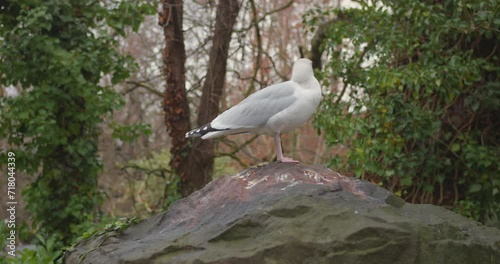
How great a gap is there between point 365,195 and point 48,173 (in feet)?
14.7

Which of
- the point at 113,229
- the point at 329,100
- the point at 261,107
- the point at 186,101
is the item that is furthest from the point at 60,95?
the point at 261,107

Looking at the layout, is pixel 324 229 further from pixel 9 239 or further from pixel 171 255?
pixel 9 239

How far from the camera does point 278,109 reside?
387 centimetres

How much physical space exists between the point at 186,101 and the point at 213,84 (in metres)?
0.40

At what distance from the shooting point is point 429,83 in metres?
5.47

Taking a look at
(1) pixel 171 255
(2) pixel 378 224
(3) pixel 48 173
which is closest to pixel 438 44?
(2) pixel 378 224

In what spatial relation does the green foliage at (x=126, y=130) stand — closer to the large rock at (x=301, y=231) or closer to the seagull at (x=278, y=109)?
the seagull at (x=278, y=109)

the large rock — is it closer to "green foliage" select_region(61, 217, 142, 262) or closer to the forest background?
"green foliage" select_region(61, 217, 142, 262)

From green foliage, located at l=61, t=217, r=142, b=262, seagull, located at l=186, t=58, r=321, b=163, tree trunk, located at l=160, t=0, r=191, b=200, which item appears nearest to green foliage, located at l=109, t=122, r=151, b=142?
tree trunk, located at l=160, t=0, r=191, b=200

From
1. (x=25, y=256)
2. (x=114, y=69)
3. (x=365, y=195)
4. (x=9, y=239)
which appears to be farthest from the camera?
(x=114, y=69)

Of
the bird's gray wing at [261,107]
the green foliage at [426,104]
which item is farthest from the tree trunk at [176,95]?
the bird's gray wing at [261,107]

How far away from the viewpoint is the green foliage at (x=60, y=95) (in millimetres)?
6637

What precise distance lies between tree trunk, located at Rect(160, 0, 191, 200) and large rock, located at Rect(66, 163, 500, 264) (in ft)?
13.3

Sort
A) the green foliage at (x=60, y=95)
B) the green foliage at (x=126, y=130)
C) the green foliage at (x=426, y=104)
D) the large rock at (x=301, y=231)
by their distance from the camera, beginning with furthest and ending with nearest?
the green foliage at (x=126, y=130), the green foliage at (x=60, y=95), the green foliage at (x=426, y=104), the large rock at (x=301, y=231)
